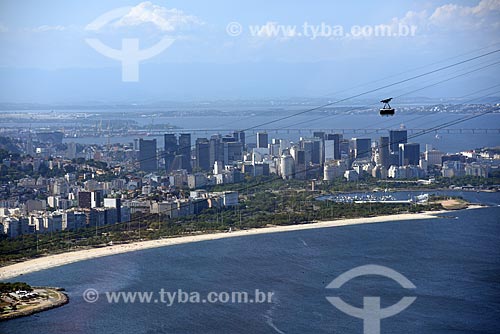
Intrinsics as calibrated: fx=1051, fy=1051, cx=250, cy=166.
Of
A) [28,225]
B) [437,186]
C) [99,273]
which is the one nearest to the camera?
[99,273]

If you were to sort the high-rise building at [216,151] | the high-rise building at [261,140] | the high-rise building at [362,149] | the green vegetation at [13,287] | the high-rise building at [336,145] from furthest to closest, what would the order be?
1. the high-rise building at [261,140]
2. the high-rise building at [362,149]
3. the high-rise building at [336,145]
4. the high-rise building at [216,151]
5. the green vegetation at [13,287]

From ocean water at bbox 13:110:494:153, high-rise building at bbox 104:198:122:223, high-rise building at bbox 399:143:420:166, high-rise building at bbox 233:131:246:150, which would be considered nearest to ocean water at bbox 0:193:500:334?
high-rise building at bbox 104:198:122:223

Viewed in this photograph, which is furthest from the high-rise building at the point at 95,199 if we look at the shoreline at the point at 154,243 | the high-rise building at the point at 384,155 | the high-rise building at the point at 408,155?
the high-rise building at the point at 408,155

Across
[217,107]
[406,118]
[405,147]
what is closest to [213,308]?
[405,147]

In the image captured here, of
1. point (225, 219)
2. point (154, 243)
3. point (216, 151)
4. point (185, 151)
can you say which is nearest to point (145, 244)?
point (154, 243)

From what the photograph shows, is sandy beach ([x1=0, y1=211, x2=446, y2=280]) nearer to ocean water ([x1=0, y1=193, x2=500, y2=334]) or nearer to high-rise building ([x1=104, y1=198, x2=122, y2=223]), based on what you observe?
ocean water ([x1=0, y1=193, x2=500, y2=334])

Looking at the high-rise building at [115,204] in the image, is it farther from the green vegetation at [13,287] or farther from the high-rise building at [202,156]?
the high-rise building at [202,156]

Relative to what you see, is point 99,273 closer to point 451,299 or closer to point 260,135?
point 451,299
